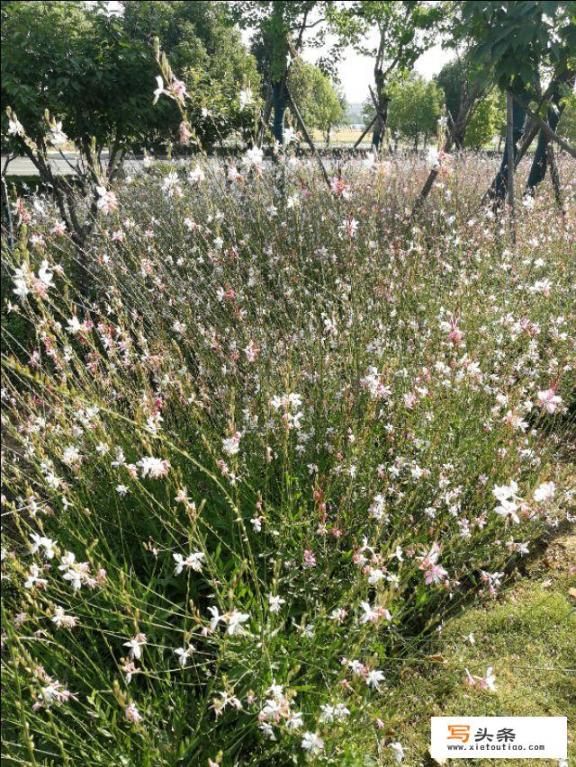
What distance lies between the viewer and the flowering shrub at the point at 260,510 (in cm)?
154

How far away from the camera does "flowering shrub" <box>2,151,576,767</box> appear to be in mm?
1544

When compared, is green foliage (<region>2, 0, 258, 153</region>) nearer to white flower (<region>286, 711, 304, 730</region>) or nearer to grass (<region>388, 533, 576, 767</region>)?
grass (<region>388, 533, 576, 767</region>)

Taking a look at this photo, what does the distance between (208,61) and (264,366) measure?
3654 mm

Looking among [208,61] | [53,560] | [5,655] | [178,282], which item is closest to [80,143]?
[208,61]

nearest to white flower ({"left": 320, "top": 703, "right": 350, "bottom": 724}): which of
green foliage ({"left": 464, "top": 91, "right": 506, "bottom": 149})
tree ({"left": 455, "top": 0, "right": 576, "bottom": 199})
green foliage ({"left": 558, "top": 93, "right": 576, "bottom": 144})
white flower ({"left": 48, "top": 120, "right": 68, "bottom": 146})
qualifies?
white flower ({"left": 48, "top": 120, "right": 68, "bottom": 146})

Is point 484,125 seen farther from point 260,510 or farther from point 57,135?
point 260,510

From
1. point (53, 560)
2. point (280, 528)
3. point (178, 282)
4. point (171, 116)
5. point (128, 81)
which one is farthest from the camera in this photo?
point (171, 116)

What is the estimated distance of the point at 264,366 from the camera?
261 centimetres

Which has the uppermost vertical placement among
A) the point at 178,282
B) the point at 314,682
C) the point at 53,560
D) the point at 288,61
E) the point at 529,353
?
the point at 288,61

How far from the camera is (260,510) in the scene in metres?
1.82

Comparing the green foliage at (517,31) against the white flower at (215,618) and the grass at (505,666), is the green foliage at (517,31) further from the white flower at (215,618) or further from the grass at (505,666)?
the white flower at (215,618)

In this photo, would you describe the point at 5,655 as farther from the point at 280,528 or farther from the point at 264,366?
the point at 264,366

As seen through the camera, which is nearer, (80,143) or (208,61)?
(80,143)

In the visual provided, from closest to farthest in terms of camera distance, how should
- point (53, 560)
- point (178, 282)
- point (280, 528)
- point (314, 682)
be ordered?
point (314, 682), point (280, 528), point (53, 560), point (178, 282)
